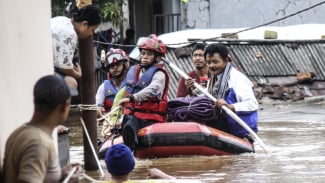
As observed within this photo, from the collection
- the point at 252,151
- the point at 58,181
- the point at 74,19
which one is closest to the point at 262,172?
the point at 252,151

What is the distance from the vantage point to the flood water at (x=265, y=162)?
9297 millimetres

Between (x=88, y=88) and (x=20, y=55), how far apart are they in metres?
3.33

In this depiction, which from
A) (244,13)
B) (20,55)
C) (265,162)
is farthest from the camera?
(244,13)

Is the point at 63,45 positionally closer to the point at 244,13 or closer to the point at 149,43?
the point at 149,43

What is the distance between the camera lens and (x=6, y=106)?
6.00 m

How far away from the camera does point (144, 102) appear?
1091 centimetres

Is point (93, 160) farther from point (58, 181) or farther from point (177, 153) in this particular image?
point (58, 181)

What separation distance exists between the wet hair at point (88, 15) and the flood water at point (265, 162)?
1581mm

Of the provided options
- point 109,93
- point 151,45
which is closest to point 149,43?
point 151,45

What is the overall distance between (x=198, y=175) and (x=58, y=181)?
4531 mm

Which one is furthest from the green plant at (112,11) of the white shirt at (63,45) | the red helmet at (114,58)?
the white shirt at (63,45)

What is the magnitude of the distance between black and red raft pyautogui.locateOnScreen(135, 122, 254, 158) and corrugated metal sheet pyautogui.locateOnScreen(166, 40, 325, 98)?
1072 centimetres

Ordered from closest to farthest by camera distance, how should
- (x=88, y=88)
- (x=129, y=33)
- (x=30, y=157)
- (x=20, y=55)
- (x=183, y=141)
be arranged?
1. (x=30, y=157)
2. (x=20, y=55)
3. (x=88, y=88)
4. (x=183, y=141)
5. (x=129, y=33)

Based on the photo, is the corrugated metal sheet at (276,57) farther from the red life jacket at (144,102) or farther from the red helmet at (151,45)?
the red helmet at (151,45)
